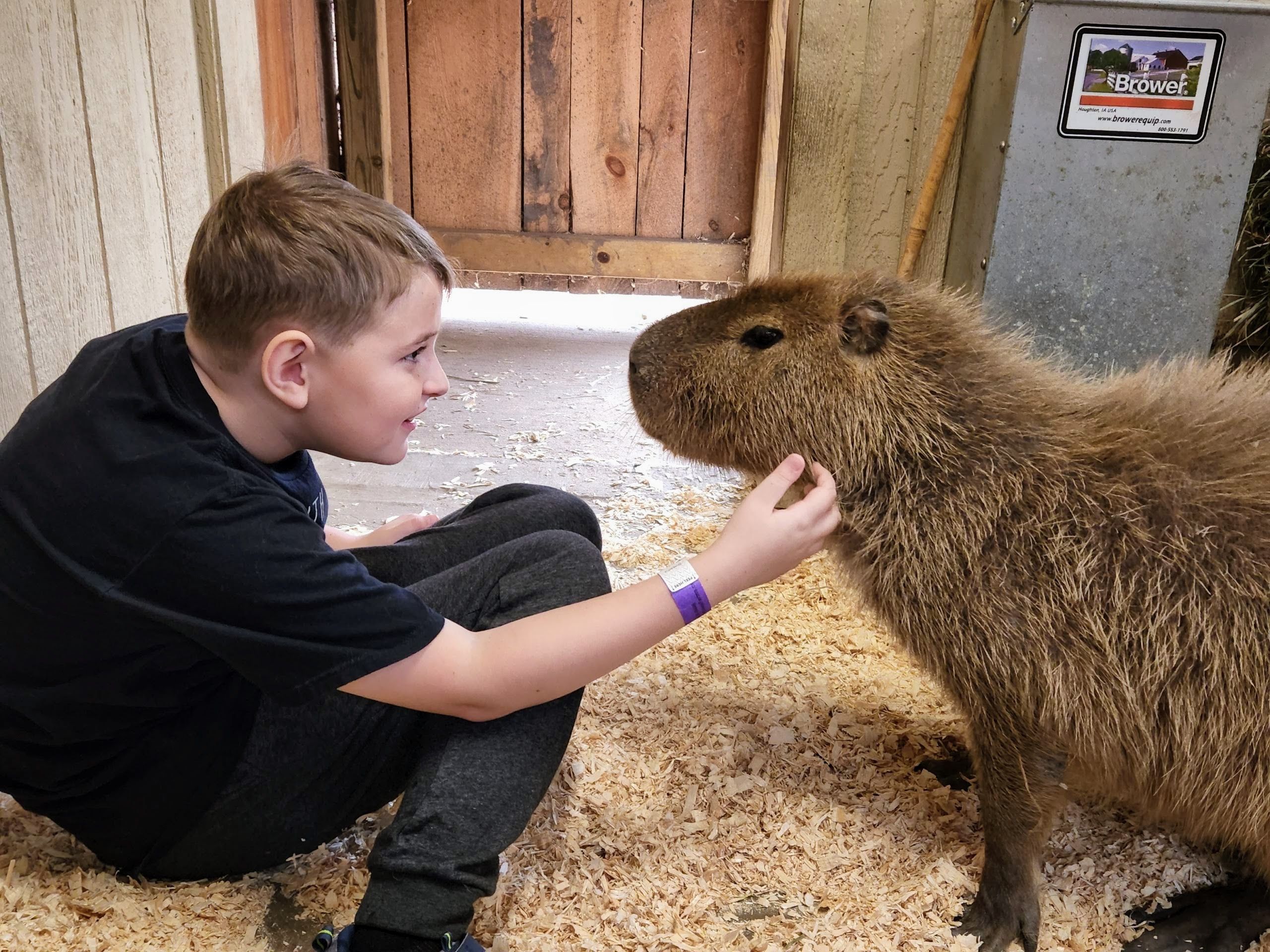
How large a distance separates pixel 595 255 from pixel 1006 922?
504cm

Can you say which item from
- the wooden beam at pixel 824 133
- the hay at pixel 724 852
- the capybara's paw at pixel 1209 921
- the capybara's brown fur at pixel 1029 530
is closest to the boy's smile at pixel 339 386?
the capybara's brown fur at pixel 1029 530

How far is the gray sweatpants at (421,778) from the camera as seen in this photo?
1632 mm

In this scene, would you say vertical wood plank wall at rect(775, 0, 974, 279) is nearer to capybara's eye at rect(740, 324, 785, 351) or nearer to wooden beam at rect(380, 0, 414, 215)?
capybara's eye at rect(740, 324, 785, 351)

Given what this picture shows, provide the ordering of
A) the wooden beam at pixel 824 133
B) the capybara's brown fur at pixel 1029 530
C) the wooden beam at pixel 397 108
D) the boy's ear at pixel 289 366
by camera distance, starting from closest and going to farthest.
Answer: the boy's ear at pixel 289 366, the capybara's brown fur at pixel 1029 530, the wooden beam at pixel 824 133, the wooden beam at pixel 397 108

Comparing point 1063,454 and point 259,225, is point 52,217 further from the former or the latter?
point 1063,454

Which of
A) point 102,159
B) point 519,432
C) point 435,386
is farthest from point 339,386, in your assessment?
point 519,432

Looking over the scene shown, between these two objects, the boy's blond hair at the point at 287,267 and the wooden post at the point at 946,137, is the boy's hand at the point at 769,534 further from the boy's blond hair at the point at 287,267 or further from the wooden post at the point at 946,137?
the wooden post at the point at 946,137

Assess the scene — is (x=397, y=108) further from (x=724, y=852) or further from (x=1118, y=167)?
(x=724, y=852)

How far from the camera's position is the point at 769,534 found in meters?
1.72

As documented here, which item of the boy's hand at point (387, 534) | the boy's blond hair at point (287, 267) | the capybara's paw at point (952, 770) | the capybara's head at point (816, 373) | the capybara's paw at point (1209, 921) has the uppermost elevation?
the boy's blond hair at point (287, 267)

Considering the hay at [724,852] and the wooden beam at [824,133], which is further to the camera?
the wooden beam at [824,133]

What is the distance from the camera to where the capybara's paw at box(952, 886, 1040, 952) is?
75.5 inches

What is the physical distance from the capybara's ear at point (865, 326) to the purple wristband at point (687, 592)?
0.69 meters

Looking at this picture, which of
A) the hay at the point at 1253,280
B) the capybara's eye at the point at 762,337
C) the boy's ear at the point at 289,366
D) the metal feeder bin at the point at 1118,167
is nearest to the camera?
the boy's ear at the point at 289,366
